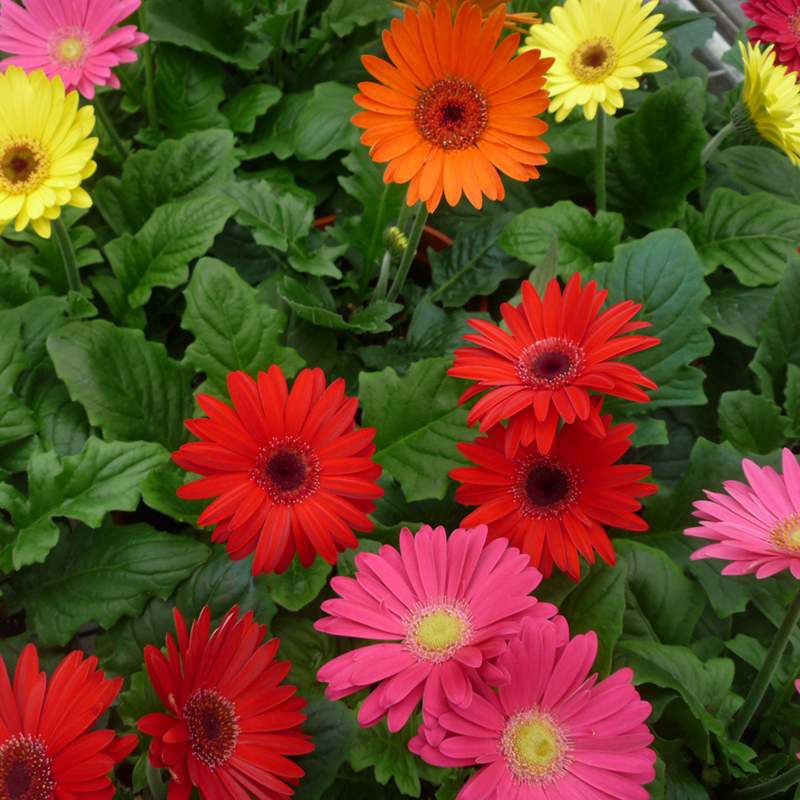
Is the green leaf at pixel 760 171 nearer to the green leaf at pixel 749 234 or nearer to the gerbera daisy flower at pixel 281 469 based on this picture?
the green leaf at pixel 749 234

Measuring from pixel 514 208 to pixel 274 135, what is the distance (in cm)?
41

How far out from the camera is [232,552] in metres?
0.67

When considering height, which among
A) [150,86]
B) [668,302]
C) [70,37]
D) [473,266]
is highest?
[150,86]

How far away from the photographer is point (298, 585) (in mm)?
811

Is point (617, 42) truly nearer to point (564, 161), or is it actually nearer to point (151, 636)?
point (564, 161)

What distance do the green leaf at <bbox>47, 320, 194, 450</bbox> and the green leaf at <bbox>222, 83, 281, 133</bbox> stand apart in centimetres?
44

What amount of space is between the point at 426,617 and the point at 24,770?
32cm

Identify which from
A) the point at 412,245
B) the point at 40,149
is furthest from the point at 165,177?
the point at 412,245

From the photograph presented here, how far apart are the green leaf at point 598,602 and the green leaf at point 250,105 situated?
2.75 ft

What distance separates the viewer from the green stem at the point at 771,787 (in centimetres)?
67

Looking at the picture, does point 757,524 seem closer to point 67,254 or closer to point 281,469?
point 281,469

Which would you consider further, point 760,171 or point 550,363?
point 760,171

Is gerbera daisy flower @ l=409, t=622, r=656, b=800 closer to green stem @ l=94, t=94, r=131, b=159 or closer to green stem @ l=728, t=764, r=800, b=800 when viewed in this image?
green stem @ l=728, t=764, r=800, b=800

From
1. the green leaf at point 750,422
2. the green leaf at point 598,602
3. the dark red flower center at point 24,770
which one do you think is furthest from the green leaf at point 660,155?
the dark red flower center at point 24,770
